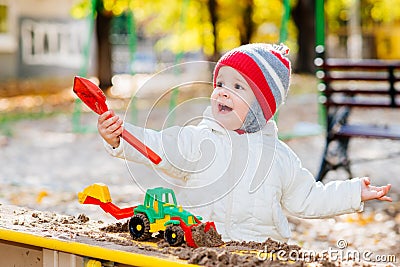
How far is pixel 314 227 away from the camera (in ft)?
17.4

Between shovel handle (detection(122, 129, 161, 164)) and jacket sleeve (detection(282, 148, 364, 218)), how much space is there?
1.47 feet

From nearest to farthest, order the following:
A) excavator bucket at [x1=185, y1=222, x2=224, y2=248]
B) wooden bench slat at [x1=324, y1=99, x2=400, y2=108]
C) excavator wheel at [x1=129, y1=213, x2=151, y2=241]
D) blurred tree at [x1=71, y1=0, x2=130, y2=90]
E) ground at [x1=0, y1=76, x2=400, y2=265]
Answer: excavator bucket at [x1=185, y1=222, x2=224, y2=248] → excavator wheel at [x1=129, y1=213, x2=151, y2=241] → ground at [x1=0, y1=76, x2=400, y2=265] → wooden bench slat at [x1=324, y1=99, x2=400, y2=108] → blurred tree at [x1=71, y1=0, x2=130, y2=90]

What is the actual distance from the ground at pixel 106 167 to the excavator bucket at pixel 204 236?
0.35 meters

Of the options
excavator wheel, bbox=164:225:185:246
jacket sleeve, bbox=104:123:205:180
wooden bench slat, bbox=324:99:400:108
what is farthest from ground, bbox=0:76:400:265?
wooden bench slat, bbox=324:99:400:108

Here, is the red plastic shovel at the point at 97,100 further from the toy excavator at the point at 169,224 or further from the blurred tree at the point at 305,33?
the blurred tree at the point at 305,33

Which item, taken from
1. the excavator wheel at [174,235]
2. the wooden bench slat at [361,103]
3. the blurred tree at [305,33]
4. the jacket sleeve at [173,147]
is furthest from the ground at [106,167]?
the blurred tree at [305,33]

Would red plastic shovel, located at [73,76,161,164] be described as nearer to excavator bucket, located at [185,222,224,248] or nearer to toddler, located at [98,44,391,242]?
toddler, located at [98,44,391,242]

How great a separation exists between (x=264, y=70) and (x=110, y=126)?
0.54 m

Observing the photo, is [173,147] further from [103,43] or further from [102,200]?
[103,43]

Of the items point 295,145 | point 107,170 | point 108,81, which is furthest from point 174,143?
point 108,81

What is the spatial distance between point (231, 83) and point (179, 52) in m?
7.00

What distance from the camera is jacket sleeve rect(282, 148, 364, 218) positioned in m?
2.70

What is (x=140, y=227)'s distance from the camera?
103 inches

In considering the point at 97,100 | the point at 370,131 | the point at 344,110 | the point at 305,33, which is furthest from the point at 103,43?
the point at 97,100
